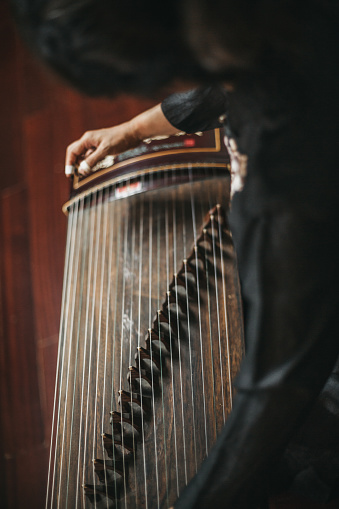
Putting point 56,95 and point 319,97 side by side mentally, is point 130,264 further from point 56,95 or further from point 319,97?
point 56,95

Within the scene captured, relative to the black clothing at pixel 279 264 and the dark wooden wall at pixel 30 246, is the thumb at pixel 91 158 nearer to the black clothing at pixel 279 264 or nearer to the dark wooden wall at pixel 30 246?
the dark wooden wall at pixel 30 246

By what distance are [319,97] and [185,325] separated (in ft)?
1.57

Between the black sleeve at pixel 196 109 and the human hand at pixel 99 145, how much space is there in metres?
0.11

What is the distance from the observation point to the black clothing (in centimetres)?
44

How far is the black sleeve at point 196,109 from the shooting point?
72 cm

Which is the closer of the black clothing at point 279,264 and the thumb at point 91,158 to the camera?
the black clothing at point 279,264

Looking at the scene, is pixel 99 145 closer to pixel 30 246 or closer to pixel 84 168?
pixel 84 168

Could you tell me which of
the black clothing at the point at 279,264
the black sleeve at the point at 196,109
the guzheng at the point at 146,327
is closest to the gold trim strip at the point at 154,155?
the guzheng at the point at 146,327

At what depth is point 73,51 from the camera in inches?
15.5

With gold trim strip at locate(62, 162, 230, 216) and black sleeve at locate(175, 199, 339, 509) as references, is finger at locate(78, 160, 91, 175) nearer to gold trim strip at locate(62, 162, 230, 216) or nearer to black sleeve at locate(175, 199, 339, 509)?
gold trim strip at locate(62, 162, 230, 216)

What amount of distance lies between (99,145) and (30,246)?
605 millimetres

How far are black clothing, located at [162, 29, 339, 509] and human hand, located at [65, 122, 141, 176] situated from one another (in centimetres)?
49

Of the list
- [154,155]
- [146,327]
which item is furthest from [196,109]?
[146,327]

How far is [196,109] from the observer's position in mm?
768
